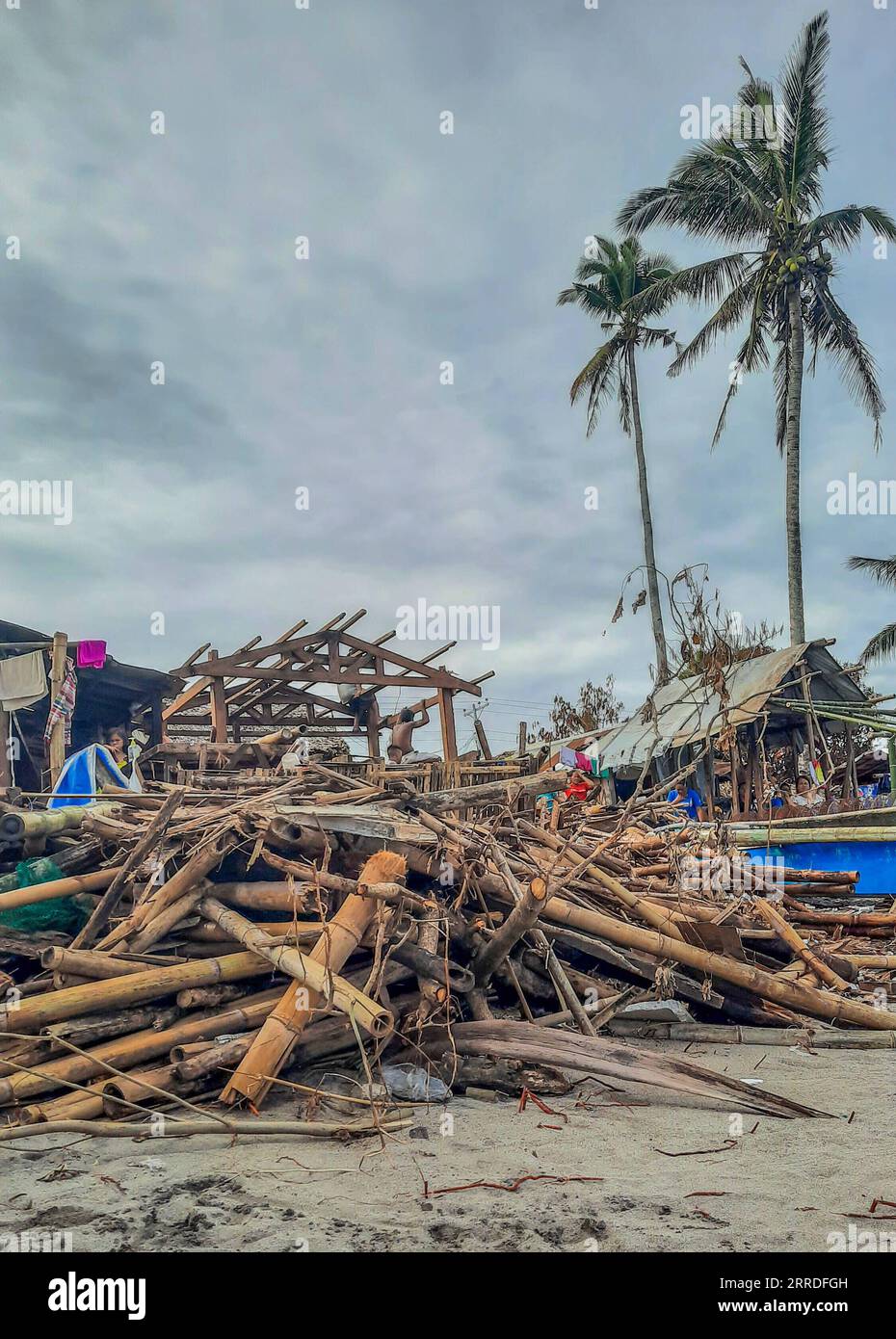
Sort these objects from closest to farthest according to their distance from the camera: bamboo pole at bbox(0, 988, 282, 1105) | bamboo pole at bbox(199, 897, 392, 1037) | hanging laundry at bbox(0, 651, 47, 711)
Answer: bamboo pole at bbox(0, 988, 282, 1105) < bamboo pole at bbox(199, 897, 392, 1037) < hanging laundry at bbox(0, 651, 47, 711)

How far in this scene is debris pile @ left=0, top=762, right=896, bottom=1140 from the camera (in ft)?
14.6

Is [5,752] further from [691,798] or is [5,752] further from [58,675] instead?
[691,798]

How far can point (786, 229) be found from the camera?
2045 cm

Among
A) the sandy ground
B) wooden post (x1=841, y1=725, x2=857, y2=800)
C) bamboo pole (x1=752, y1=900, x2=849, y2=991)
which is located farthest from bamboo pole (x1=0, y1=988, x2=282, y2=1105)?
wooden post (x1=841, y1=725, x2=857, y2=800)

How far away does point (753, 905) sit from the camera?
294 inches

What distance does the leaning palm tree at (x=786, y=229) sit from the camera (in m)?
19.8

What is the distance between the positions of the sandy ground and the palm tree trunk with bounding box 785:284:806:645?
1619cm

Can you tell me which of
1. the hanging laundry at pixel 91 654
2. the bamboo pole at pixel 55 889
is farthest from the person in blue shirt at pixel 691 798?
the bamboo pole at pixel 55 889

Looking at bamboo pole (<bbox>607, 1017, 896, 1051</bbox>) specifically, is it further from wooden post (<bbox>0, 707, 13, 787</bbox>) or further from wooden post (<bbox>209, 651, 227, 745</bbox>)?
wooden post (<bbox>209, 651, 227, 745</bbox>)

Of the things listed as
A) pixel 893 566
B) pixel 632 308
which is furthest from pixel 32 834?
pixel 893 566

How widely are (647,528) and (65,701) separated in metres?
21.8
